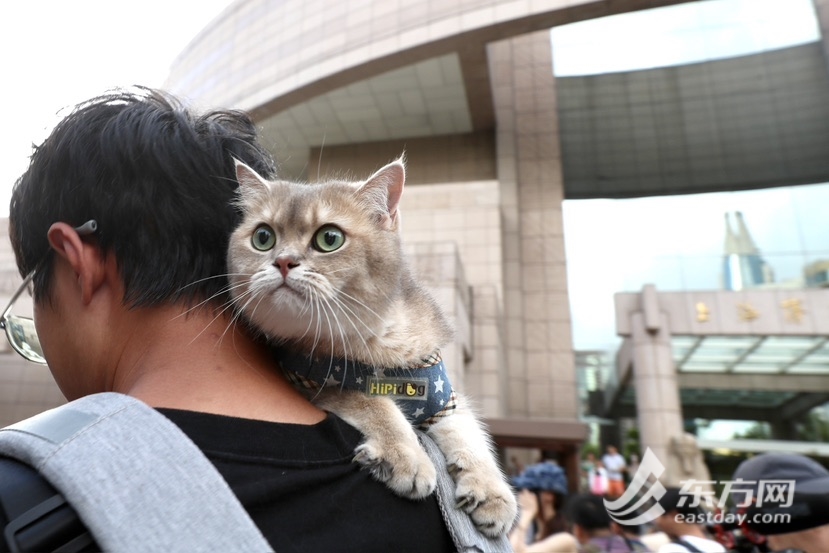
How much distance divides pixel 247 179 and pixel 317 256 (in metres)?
0.27

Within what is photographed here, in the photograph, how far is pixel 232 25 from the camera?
1977 centimetres

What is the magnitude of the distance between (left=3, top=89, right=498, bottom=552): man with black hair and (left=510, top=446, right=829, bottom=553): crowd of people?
72cm

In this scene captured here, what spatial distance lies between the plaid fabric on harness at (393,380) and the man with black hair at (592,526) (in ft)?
11.0

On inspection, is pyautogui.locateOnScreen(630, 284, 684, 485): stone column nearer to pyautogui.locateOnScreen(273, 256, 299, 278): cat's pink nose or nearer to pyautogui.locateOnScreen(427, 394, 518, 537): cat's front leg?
pyautogui.locateOnScreen(427, 394, 518, 537): cat's front leg

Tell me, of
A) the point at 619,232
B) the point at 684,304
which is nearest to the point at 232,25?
the point at 619,232

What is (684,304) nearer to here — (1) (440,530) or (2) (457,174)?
(2) (457,174)

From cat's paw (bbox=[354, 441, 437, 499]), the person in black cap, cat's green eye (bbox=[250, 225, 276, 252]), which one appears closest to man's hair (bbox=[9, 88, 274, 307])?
cat's green eye (bbox=[250, 225, 276, 252])

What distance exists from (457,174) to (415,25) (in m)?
4.67

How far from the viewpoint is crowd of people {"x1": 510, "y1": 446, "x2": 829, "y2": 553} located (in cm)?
247

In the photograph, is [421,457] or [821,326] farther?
[821,326]

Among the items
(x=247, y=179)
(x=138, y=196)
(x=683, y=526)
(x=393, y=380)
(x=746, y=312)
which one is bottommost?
(x=683, y=526)

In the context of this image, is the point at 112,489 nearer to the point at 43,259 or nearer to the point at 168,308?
the point at 168,308

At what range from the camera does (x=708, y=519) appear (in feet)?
10.9

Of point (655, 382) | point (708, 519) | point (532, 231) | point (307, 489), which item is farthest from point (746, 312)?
point (307, 489)
